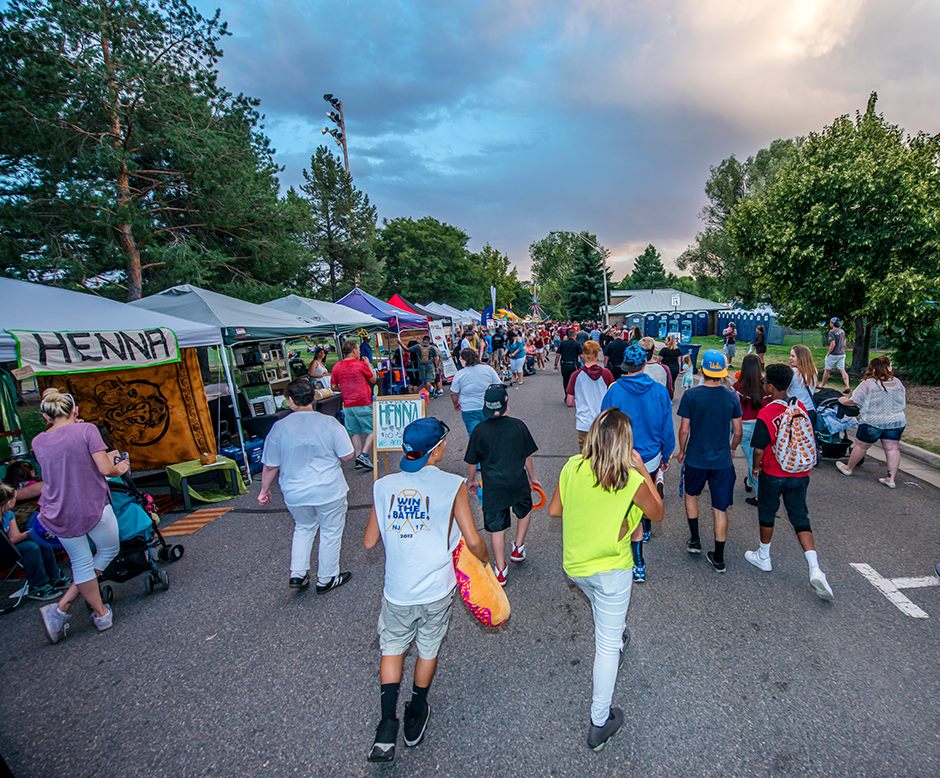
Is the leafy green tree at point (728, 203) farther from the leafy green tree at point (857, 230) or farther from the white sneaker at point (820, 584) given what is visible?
Result: the white sneaker at point (820, 584)

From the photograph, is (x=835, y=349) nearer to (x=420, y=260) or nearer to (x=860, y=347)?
(x=860, y=347)

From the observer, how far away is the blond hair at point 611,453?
7.72 feet

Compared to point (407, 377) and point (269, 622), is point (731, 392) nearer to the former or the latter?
point (269, 622)

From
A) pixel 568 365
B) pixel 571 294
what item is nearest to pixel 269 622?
pixel 568 365

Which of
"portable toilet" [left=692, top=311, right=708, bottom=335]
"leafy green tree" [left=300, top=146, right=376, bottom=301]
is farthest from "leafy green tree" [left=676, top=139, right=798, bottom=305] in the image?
"leafy green tree" [left=300, top=146, right=376, bottom=301]

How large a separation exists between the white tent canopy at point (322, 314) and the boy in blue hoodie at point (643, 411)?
8.51m

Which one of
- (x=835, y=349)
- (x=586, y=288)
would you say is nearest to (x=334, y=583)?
(x=835, y=349)

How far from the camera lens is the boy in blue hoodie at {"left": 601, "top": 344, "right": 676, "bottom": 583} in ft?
13.2

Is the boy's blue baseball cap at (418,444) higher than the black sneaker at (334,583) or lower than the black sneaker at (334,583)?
higher

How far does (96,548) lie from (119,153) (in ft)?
37.9

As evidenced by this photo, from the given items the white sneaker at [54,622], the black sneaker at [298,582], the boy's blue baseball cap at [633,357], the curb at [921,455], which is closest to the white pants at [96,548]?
the white sneaker at [54,622]

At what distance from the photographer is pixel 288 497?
3.86 meters

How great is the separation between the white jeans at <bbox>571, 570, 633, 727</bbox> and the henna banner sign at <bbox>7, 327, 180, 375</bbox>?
594 centimetres

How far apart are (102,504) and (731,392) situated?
538cm
